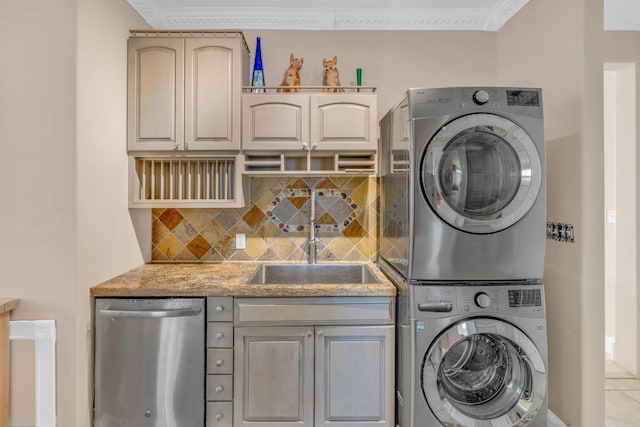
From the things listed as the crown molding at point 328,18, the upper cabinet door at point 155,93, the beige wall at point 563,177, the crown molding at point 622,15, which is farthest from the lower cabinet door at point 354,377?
the crown molding at point 622,15

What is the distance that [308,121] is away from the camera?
2.26m

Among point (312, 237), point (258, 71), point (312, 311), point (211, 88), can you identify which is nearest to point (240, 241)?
point (312, 237)

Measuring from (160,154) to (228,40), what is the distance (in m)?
0.85

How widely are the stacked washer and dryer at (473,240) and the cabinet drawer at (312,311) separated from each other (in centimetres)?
22

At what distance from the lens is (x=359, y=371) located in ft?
6.16

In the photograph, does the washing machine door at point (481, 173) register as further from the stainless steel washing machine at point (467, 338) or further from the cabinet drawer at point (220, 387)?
the cabinet drawer at point (220, 387)

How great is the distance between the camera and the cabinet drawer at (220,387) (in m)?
1.86

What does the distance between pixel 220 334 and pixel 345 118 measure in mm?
1499

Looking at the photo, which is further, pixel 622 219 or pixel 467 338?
pixel 622 219

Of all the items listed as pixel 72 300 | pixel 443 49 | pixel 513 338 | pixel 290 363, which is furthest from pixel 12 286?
pixel 443 49

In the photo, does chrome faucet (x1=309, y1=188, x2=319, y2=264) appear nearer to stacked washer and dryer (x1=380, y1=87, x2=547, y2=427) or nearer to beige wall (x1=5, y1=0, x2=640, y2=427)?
stacked washer and dryer (x1=380, y1=87, x2=547, y2=427)

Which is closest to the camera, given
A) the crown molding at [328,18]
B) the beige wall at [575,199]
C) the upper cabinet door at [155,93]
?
the beige wall at [575,199]

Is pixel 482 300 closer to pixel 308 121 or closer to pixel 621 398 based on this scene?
pixel 308 121

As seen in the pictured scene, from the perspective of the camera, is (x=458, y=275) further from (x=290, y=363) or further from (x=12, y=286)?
(x=12, y=286)
